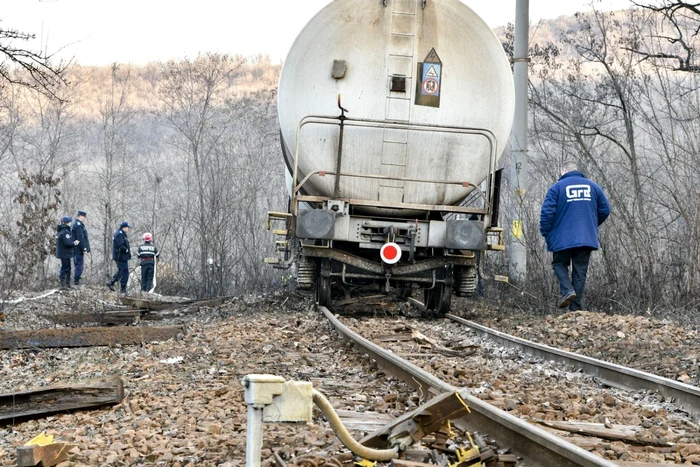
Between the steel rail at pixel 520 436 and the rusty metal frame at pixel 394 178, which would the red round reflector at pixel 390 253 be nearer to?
the rusty metal frame at pixel 394 178

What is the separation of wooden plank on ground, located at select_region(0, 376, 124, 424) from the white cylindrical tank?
4947 millimetres

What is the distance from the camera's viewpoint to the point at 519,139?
13.2m

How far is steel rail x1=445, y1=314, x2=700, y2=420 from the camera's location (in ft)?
15.9

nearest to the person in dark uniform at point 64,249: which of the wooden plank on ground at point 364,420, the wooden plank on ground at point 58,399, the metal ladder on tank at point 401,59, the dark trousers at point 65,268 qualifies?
the dark trousers at point 65,268

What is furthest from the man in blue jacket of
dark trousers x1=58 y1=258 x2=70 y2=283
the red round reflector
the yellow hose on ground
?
dark trousers x1=58 y1=258 x2=70 y2=283

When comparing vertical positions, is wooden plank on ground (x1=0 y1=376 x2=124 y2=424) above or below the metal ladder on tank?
below

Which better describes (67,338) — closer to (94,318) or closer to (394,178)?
(94,318)

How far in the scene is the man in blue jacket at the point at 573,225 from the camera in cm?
1013

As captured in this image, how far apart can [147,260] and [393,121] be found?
31.8 feet

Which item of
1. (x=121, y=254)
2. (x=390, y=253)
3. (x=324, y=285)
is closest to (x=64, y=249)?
(x=121, y=254)

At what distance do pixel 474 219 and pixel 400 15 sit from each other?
271 centimetres

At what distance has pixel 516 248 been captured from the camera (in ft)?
42.1

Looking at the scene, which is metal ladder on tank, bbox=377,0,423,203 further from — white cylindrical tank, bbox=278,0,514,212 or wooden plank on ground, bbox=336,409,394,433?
wooden plank on ground, bbox=336,409,394,433

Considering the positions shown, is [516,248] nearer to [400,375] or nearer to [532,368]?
[532,368]
